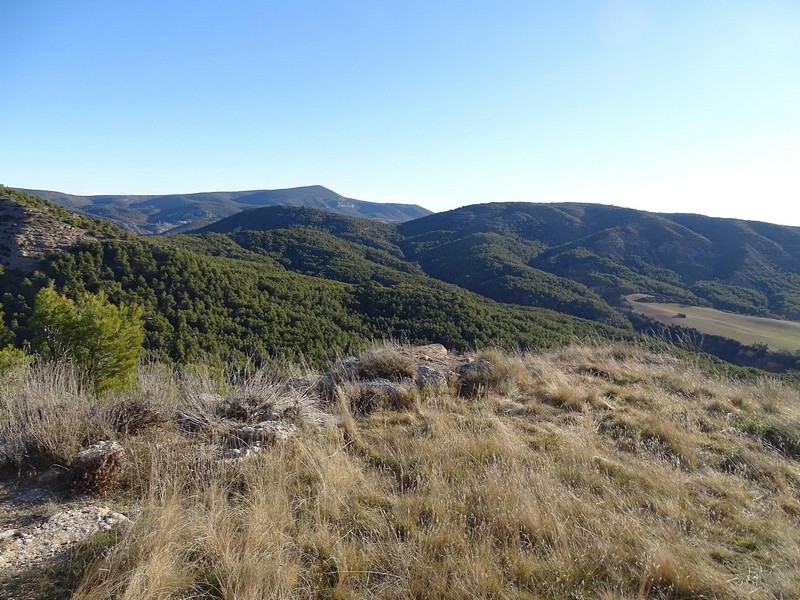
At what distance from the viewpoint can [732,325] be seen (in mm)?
60125

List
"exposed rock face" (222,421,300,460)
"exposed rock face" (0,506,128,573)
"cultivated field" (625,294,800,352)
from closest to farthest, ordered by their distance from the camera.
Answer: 1. "exposed rock face" (0,506,128,573)
2. "exposed rock face" (222,421,300,460)
3. "cultivated field" (625,294,800,352)

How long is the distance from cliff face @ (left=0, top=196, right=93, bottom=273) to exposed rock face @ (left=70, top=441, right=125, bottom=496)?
1466 inches

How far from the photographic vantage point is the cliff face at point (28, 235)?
1196 inches

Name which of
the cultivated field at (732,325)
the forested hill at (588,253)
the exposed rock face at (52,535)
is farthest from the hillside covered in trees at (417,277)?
the exposed rock face at (52,535)

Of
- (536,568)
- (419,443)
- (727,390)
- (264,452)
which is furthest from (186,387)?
(727,390)

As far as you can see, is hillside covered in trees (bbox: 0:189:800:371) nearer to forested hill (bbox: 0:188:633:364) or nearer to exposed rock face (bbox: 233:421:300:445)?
forested hill (bbox: 0:188:633:364)

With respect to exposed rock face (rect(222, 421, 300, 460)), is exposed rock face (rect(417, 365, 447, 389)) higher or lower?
lower

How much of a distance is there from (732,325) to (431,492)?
7609 cm

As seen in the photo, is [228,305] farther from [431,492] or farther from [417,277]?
[417,277]

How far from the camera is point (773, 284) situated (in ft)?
310

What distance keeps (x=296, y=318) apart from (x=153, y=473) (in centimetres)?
3579

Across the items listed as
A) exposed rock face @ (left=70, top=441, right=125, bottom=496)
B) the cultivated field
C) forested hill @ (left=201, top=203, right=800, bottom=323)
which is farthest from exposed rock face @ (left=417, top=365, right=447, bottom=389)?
forested hill @ (left=201, top=203, right=800, bottom=323)

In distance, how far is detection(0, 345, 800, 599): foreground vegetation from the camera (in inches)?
84.2

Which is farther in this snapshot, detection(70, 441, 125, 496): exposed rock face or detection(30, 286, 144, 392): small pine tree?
detection(30, 286, 144, 392): small pine tree
